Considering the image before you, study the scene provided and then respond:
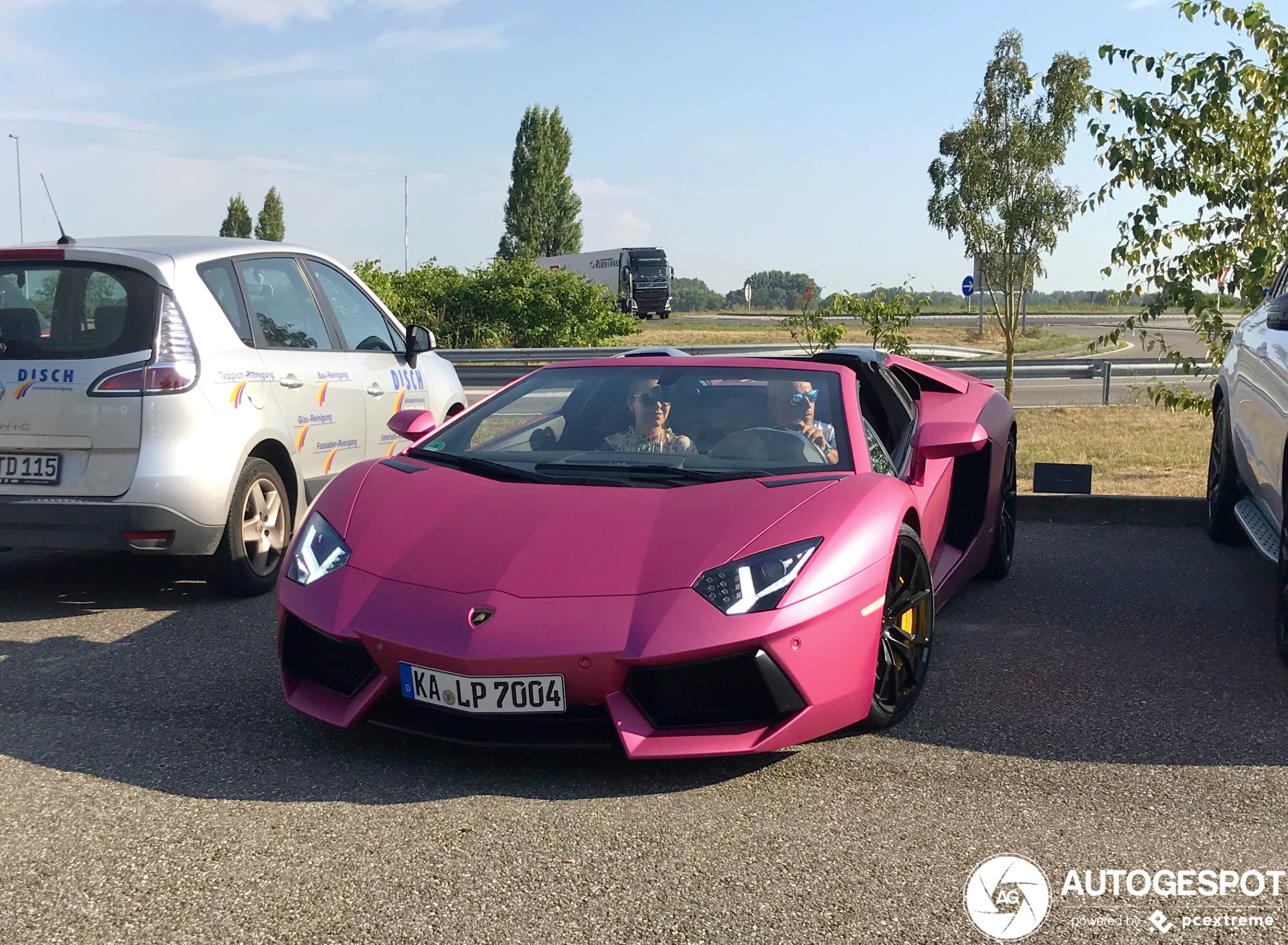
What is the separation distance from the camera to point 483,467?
175 inches

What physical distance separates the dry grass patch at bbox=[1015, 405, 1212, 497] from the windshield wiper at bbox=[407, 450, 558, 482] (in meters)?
5.18

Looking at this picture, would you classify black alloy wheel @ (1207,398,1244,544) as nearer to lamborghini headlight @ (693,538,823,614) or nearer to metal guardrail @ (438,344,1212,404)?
lamborghini headlight @ (693,538,823,614)

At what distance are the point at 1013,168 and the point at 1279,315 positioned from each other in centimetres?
1062

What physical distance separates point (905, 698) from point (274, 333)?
371cm

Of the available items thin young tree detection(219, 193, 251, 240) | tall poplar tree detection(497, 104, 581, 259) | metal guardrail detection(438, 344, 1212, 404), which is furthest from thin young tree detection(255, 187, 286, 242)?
metal guardrail detection(438, 344, 1212, 404)

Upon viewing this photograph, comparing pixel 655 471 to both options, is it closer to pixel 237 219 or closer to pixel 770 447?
pixel 770 447

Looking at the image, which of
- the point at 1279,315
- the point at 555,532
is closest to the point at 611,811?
the point at 555,532

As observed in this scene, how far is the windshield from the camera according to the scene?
436cm

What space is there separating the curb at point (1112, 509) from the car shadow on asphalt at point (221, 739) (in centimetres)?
489

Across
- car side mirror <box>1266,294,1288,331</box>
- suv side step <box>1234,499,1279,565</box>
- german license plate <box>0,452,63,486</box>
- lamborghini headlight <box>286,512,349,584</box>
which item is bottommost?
suv side step <box>1234,499,1279,565</box>

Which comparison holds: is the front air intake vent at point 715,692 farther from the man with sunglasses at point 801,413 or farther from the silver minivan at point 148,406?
the silver minivan at point 148,406

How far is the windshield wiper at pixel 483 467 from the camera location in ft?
14.1

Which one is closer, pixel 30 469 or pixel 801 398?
pixel 801 398

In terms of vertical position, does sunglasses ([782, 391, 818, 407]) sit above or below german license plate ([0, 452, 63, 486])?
above
